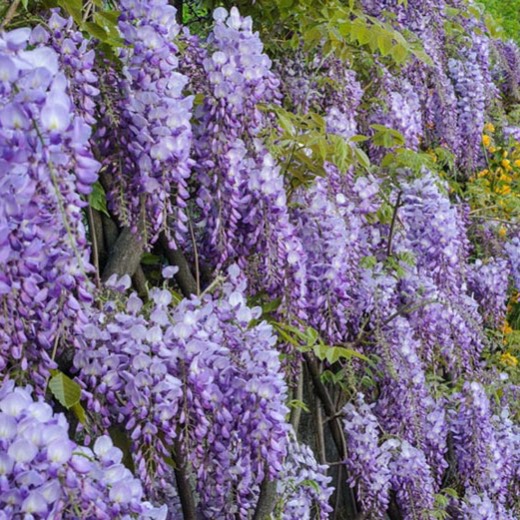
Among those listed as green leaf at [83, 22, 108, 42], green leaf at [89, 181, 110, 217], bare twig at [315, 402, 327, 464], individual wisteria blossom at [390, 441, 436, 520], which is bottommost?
individual wisteria blossom at [390, 441, 436, 520]

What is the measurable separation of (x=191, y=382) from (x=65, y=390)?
286 mm

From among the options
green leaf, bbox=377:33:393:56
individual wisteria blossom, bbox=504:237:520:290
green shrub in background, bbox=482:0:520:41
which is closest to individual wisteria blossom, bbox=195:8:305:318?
green leaf, bbox=377:33:393:56

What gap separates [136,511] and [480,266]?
10.9ft

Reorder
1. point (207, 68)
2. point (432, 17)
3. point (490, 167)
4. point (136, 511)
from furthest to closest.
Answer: point (490, 167)
point (432, 17)
point (207, 68)
point (136, 511)

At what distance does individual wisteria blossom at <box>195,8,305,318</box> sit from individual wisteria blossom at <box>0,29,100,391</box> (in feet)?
1.88

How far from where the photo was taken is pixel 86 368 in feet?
7.03

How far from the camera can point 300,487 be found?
3186mm

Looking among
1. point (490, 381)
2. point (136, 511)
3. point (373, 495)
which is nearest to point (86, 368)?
point (136, 511)

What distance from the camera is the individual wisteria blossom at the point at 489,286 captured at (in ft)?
15.6

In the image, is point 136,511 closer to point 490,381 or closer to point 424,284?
point 424,284

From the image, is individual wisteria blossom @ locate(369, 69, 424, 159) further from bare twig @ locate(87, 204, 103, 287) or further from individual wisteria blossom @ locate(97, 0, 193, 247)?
individual wisteria blossom @ locate(97, 0, 193, 247)

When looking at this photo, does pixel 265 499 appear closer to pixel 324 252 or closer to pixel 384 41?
pixel 324 252

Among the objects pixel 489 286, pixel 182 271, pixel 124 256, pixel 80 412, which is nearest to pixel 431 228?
pixel 489 286

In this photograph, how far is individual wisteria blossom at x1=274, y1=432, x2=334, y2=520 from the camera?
121 inches
